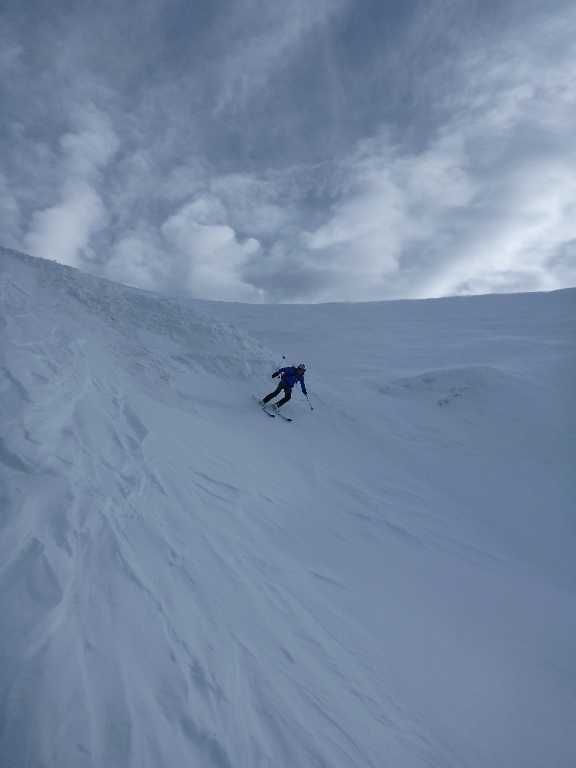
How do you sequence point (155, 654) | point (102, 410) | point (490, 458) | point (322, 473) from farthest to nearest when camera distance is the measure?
point (490, 458)
point (322, 473)
point (102, 410)
point (155, 654)

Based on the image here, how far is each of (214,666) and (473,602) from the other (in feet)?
14.1

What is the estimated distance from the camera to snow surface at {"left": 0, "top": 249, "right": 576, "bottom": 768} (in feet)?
9.77

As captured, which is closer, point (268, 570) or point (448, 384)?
point (268, 570)

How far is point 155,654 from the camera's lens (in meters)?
3.25

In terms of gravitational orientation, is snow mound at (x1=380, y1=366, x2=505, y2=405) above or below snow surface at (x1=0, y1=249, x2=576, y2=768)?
above

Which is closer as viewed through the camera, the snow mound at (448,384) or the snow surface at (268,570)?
the snow surface at (268,570)

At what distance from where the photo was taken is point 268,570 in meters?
5.09

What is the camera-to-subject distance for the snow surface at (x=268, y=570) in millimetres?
2977

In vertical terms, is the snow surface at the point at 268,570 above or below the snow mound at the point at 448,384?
below

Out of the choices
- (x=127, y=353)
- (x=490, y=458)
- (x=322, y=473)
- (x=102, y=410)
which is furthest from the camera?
(x=127, y=353)

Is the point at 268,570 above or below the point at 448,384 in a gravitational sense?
below

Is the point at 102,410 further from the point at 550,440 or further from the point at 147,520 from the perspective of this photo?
the point at 550,440

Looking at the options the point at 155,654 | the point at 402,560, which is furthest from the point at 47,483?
the point at 402,560

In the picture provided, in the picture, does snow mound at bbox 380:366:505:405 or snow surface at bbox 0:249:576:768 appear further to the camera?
snow mound at bbox 380:366:505:405
